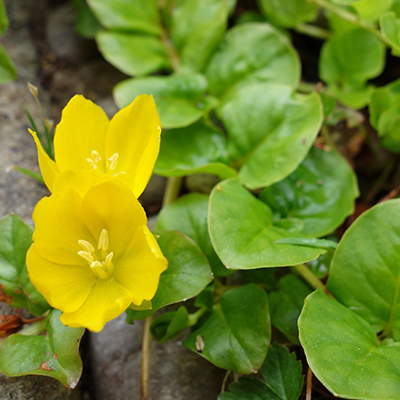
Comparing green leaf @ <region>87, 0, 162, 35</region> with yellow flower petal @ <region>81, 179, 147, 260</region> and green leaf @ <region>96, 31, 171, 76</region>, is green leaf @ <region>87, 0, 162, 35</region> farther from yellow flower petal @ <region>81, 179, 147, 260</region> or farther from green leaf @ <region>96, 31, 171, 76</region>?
yellow flower petal @ <region>81, 179, 147, 260</region>

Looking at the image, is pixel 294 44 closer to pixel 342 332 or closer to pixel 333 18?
pixel 333 18

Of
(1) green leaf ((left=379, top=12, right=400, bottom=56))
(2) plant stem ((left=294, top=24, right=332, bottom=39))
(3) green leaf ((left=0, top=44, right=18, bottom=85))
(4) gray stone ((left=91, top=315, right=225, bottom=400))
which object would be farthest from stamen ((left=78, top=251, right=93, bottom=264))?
(2) plant stem ((left=294, top=24, right=332, bottom=39))

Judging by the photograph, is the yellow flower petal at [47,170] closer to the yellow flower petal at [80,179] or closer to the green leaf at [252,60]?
the yellow flower petal at [80,179]

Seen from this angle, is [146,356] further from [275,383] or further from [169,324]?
[275,383]

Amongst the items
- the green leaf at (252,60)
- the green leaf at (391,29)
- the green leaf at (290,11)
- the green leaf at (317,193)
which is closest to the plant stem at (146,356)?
the green leaf at (317,193)

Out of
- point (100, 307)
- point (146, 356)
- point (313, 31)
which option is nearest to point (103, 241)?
point (100, 307)
